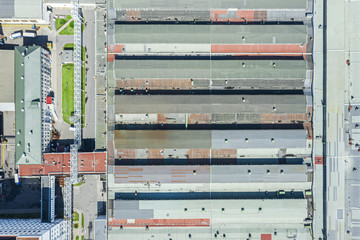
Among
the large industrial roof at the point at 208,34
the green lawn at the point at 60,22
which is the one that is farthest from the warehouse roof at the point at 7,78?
the large industrial roof at the point at 208,34

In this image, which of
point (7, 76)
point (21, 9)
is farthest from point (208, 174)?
point (21, 9)

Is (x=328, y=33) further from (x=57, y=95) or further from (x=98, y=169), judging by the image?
(x=57, y=95)

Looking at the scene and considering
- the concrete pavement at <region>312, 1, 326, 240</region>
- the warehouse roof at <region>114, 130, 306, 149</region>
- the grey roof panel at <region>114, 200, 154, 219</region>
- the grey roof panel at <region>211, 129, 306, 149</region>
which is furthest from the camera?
the concrete pavement at <region>312, 1, 326, 240</region>

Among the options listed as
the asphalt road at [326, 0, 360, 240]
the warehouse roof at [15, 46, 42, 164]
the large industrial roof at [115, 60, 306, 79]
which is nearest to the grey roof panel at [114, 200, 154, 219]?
the warehouse roof at [15, 46, 42, 164]

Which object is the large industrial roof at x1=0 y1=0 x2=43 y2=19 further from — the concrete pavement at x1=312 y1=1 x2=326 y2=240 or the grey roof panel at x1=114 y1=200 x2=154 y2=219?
the concrete pavement at x1=312 y1=1 x2=326 y2=240

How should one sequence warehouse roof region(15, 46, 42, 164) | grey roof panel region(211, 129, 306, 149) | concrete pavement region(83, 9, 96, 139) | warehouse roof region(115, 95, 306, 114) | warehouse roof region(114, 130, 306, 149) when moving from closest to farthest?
warehouse roof region(15, 46, 42, 164) → warehouse roof region(114, 130, 306, 149) → warehouse roof region(115, 95, 306, 114) → grey roof panel region(211, 129, 306, 149) → concrete pavement region(83, 9, 96, 139)

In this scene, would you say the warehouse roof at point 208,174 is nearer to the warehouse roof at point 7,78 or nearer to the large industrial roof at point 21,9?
the warehouse roof at point 7,78
